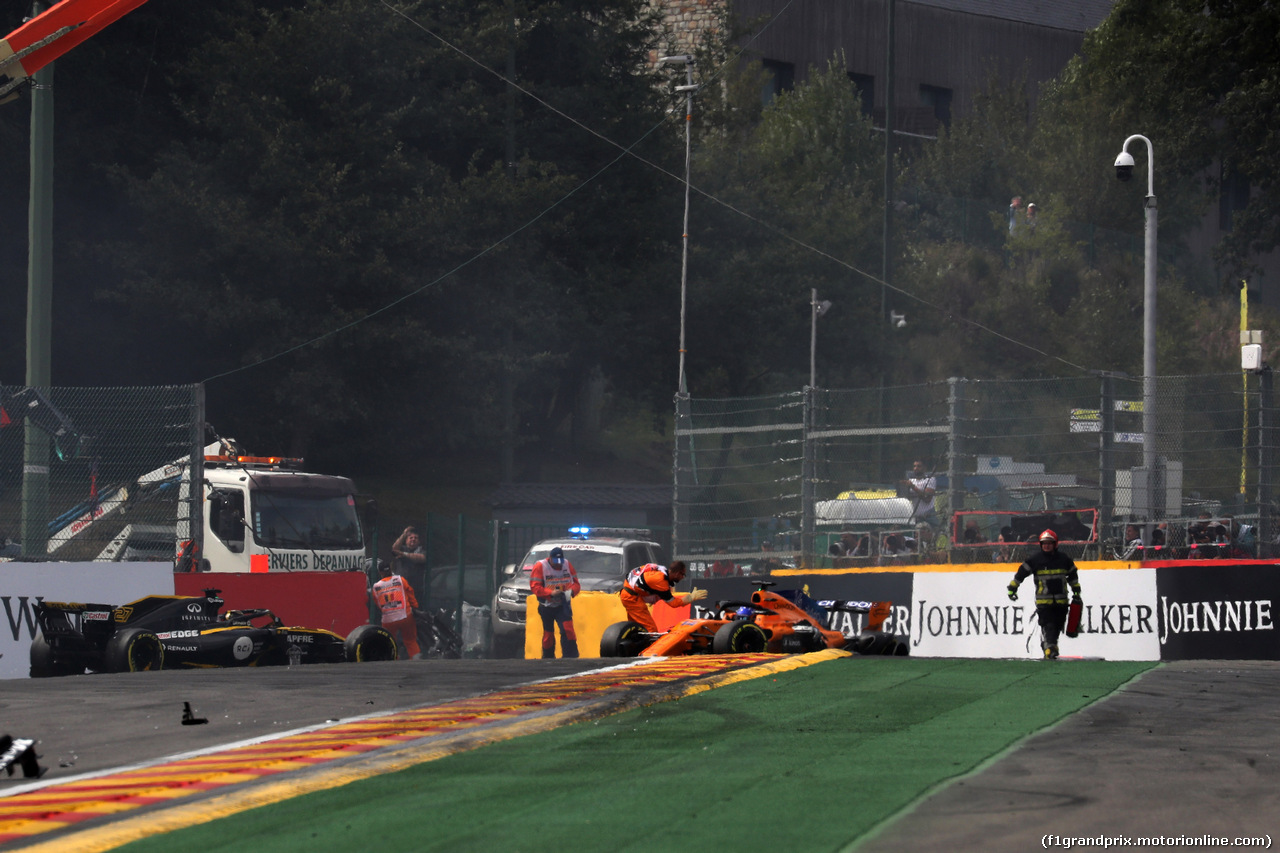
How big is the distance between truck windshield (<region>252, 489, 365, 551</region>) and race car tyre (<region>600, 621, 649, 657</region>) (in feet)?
32.2

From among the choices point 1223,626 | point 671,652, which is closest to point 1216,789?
point 671,652

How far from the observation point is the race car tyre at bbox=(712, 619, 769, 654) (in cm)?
1430

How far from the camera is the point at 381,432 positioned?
133 feet

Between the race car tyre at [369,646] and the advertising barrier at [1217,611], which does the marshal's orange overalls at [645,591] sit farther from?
the advertising barrier at [1217,611]

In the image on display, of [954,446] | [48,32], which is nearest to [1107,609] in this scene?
[954,446]

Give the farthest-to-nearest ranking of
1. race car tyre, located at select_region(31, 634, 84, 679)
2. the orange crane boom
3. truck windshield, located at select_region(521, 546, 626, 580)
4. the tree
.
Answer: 1. the tree
2. truck windshield, located at select_region(521, 546, 626, 580)
3. the orange crane boom
4. race car tyre, located at select_region(31, 634, 84, 679)

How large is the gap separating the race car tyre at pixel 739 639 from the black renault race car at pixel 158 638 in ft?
15.2

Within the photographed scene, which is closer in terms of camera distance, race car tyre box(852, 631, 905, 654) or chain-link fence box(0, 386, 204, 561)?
race car tyre box(852, 631, 905, 654)

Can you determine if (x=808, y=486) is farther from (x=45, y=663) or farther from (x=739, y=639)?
(x=45, y=663)

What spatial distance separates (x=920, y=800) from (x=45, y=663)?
38.5 ft

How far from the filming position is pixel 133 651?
15.5 metres

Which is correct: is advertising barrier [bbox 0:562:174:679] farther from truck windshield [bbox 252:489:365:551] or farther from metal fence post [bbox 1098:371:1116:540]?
metal fence post [bbox 1098:371:1116:540]

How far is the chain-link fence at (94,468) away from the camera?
55.5 feet

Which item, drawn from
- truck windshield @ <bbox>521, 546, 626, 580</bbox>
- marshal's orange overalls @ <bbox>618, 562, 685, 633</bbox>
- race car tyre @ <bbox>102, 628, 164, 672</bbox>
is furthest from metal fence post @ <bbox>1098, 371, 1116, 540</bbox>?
race car tyre @ <bbox>102, 628, 164, 672</bbox>
